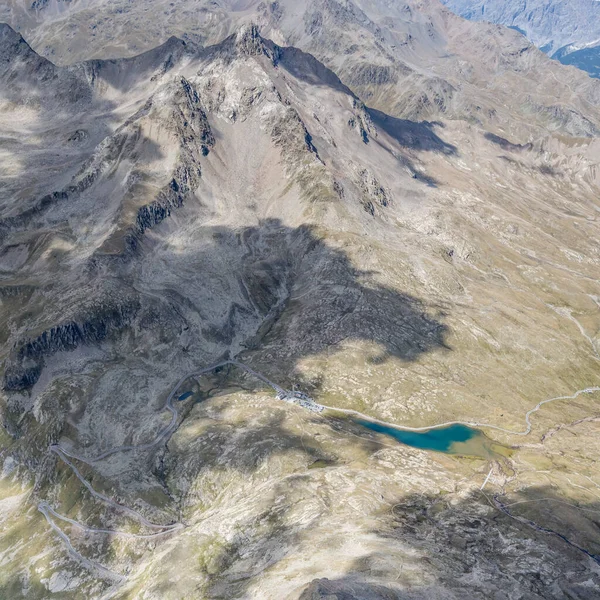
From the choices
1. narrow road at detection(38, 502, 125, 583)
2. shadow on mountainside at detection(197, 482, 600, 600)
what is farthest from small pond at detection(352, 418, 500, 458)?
narrow road at detection(38, 502, 125, 583)

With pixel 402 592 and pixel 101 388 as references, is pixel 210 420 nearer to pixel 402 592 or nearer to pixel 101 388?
pixel 101 388

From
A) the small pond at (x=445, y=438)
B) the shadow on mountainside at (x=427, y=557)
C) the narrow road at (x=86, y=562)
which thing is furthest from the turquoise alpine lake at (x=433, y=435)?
the narrow road at (x=86, y=562)

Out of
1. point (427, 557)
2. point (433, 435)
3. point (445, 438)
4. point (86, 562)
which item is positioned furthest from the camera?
point (433, 435)

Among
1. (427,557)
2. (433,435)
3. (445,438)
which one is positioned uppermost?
(427,557)

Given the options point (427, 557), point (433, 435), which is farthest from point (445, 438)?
point (427, 557)

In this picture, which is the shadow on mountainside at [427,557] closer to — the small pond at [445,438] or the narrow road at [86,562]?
the narrow road at [86,562]

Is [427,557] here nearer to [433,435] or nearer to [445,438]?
[433,435]

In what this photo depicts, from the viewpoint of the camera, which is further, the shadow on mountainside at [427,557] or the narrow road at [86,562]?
the narrow road at [86,562]

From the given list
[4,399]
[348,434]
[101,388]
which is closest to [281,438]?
[348,434]
